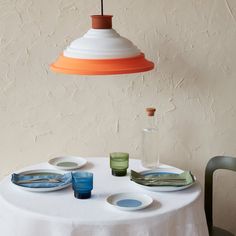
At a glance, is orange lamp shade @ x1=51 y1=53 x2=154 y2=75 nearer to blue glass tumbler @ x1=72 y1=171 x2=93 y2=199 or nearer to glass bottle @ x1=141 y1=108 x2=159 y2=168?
blue glass tumbler @ x1=72 y1=171 x2=93 y2=199

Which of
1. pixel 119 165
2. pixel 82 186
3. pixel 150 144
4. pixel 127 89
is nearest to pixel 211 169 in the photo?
pixel 150 144

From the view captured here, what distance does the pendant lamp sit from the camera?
6.25 feet

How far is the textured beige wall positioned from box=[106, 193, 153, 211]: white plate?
67 cm

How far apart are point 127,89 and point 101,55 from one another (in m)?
0.65

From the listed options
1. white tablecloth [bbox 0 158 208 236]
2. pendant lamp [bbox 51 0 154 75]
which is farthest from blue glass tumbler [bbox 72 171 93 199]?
pendant lamp [bbox 51 0 154 75]

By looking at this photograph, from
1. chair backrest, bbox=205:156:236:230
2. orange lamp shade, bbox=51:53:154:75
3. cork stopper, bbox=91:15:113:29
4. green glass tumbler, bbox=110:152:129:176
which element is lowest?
chair backrest, bbox=205:156:236:230

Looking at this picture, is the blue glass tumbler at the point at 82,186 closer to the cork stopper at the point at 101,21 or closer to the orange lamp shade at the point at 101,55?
the orange lamp shade at the point at 101,55

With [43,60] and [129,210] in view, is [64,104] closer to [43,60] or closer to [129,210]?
[43,60]

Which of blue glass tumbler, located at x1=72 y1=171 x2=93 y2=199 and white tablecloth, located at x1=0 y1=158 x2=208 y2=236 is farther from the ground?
blue glass tumbler, located at x1=72 y1=171 x2=93 y2=199

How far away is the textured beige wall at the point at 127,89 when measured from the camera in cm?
248

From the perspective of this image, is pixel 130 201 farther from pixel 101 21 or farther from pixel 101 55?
pixel 101 21

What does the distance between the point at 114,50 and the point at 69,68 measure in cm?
17

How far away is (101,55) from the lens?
1.92m

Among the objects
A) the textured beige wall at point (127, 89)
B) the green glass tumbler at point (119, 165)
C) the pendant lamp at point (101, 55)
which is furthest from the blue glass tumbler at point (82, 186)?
the textured beige wall at point (127, 89)
